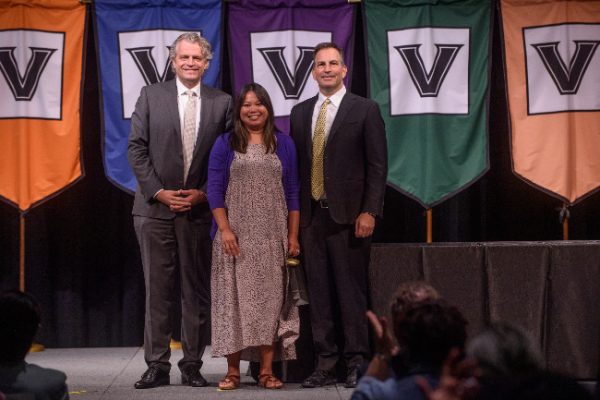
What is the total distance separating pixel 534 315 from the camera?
16.9 ft

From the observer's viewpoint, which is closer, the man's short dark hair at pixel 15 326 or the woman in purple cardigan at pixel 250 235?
the man's short dark hair at pixel 15 326

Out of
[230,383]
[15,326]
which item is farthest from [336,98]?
[15,326]

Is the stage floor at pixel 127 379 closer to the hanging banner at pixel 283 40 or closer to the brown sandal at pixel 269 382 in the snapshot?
the brown sandal at pixel 269 382

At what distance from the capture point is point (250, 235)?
191 inches

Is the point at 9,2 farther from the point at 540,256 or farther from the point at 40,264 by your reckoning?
the point at 540,256

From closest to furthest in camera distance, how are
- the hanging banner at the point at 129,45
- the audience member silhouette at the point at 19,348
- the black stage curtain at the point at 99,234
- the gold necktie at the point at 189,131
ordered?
the audience member silhouette at the point at 19,348 < the gold necktie at the point at 189,131 < the hanging banner at the point at 129,45 < the black stage curtain at the point at 99,234

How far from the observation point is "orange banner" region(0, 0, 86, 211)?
616cm

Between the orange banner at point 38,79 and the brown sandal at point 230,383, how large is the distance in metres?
2.03

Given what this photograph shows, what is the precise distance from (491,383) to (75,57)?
468 cm

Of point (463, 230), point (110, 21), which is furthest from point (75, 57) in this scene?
point (463, 230)

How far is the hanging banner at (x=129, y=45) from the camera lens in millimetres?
6121

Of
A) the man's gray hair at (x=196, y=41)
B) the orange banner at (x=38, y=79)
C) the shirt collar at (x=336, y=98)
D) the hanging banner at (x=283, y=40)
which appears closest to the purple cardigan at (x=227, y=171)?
the shirt collar at (x=336, y=98)

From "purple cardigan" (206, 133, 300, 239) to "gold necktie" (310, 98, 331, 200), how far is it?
0.09 metres

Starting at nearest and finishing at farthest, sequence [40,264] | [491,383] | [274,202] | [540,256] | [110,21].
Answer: [491,383] < [274,202] < [540,256] < [110,21] < [40,264]
